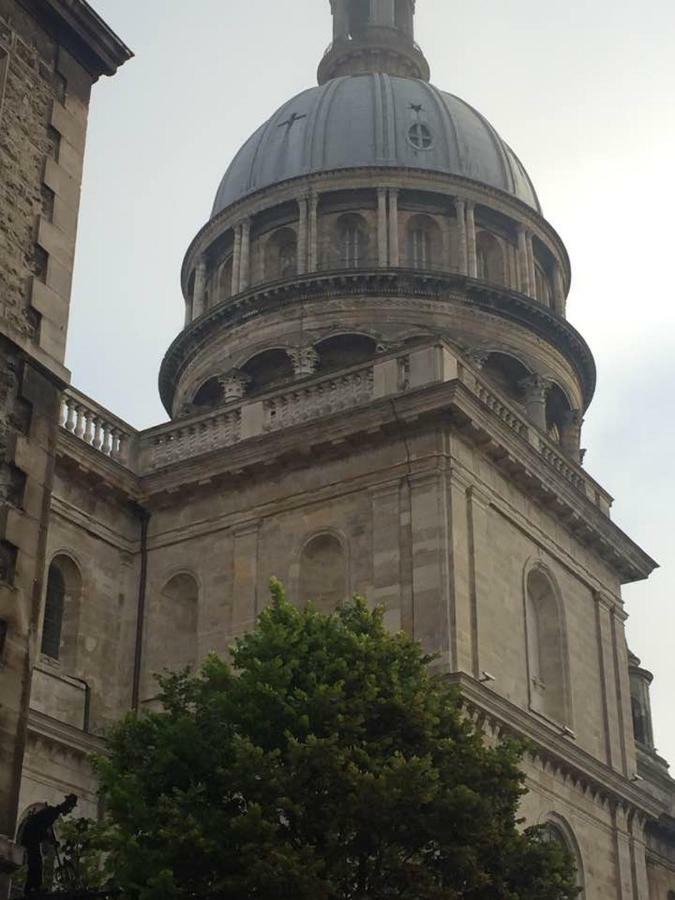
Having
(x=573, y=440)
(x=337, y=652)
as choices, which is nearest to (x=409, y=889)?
(x=337, y=652)

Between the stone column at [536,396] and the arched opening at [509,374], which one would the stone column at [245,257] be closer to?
the arched opening at [509,374]

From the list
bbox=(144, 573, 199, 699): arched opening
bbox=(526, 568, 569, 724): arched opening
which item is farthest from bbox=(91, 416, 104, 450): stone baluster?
bbox=(526, 568, 569, 724): arched opening

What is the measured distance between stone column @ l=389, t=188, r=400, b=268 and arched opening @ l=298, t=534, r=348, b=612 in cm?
1520

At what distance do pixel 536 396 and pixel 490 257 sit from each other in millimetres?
5183

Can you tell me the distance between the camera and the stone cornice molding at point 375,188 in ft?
149

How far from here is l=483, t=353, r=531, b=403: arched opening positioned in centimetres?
4291

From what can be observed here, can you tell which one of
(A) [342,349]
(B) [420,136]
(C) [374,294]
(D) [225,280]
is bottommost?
(A) [342,349]

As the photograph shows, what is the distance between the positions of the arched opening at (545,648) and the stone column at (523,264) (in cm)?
Answer: 1592

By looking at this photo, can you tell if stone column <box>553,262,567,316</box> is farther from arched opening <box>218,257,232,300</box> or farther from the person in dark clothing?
the person in dark clothing

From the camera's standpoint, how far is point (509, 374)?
142 ft

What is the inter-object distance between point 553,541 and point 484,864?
11919 millimetres

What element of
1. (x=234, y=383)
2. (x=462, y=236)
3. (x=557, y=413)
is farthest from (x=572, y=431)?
(x=234, y=383)

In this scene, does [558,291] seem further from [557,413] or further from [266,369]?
[266,369]

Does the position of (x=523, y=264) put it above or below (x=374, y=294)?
above
